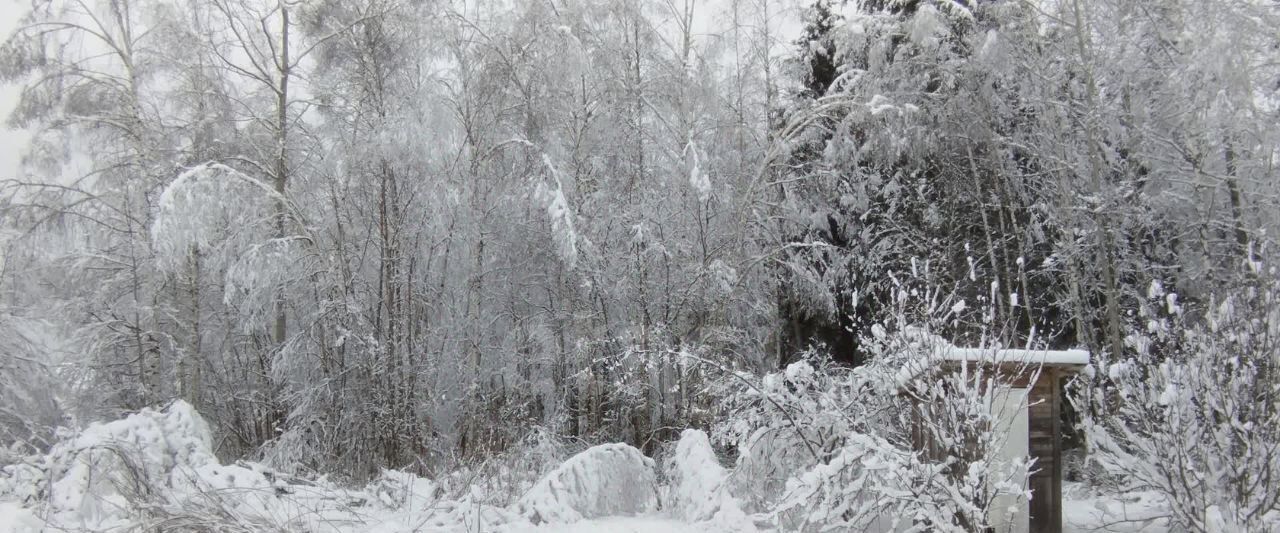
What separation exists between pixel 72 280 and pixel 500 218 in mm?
5929

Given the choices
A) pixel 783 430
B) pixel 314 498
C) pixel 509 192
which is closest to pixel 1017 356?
pixel 783 430

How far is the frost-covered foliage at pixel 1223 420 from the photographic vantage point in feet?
13.2

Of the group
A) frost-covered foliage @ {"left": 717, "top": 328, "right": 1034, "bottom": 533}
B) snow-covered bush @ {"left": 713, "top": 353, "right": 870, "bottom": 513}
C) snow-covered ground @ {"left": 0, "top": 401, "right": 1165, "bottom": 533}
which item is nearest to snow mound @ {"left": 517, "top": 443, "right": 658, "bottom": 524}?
snow-covered ground @ {"left": 0, "top": 401, "right": 1165, "bottom": 533}

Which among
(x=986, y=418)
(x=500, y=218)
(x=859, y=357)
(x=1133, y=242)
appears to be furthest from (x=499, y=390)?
(x=1133, y=242)

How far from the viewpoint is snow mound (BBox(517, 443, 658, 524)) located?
590 cm

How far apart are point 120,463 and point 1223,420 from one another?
22.5ft

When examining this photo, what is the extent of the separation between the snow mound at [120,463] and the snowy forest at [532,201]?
121 cm

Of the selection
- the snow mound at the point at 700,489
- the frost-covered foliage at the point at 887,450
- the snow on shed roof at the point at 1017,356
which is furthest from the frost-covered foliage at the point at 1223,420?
the snow mound at the point at 700,489

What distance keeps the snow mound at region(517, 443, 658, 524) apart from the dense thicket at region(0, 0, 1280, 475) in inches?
77.0

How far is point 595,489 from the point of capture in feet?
20.5

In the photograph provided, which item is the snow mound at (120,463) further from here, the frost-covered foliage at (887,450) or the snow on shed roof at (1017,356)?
the snow on shed roof at (1017,356)

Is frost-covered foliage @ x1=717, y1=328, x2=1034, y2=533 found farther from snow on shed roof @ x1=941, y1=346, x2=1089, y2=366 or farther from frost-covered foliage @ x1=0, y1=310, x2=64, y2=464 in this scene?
frost-covered foliage @ x1=0, y1=310, x2=64, y2=464

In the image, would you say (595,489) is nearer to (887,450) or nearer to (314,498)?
(314,498)

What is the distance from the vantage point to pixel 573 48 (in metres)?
9.77
